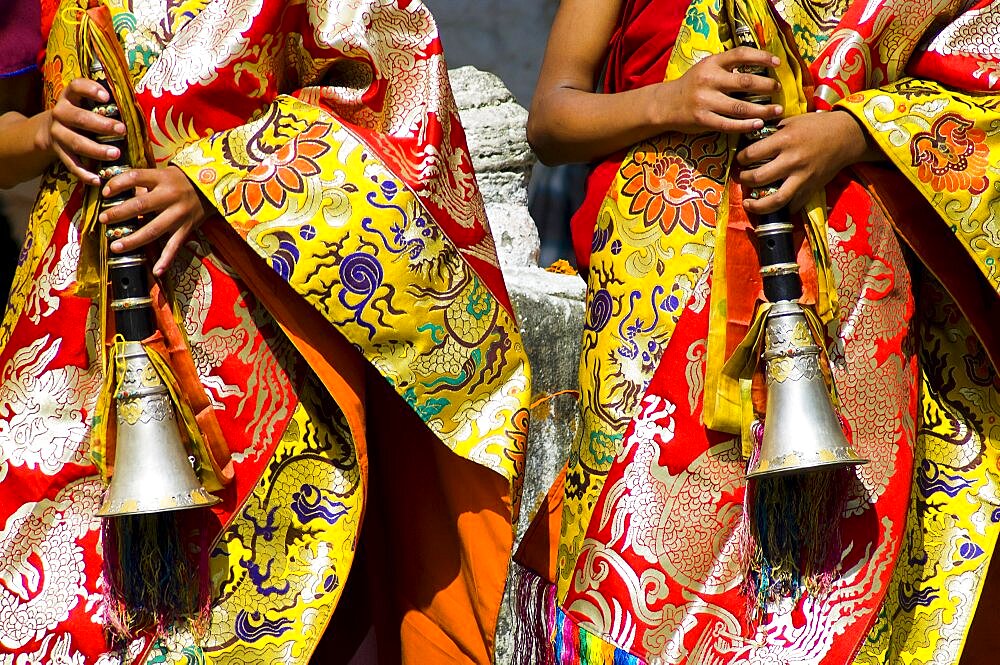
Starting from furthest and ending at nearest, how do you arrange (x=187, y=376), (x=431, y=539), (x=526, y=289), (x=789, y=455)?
(x=526, y=289), (x=431, y=539), (x=187, y=376), (x=789, y=455)

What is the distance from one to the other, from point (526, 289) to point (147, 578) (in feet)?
5.54

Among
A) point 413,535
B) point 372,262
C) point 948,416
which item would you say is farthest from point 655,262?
point 413,535

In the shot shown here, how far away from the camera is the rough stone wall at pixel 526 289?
3543mm

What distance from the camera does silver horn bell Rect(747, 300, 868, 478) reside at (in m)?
1.97

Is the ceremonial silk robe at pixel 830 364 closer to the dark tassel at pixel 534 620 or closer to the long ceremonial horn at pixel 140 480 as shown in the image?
the dark tassel at pixel 534 620

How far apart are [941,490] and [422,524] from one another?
0.84 metres

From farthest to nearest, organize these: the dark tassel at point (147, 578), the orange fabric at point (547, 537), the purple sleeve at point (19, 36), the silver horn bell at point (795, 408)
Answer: the orange fabric at point (547, 537) < the purple sleeve at point (19, 36) < the dark tassel at point (147, 578) < the silver horn bell at point (795, 408)

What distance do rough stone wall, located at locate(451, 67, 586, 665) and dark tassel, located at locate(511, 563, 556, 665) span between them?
0.63 m

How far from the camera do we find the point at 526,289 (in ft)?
11.9

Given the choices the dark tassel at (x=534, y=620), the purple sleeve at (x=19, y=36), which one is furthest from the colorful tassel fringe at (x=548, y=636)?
the purple sleeve at (x=19, y=36)

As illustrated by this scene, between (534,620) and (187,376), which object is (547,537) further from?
(187,376)

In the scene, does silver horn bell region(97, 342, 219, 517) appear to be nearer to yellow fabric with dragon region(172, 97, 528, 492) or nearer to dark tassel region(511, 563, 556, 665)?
yellow fabric with dragon region(172, 97, 528, 492)

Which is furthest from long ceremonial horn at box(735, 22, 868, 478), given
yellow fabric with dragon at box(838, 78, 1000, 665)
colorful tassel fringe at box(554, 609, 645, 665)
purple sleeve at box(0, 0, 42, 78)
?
purple sleeve at box(0, 0, 42, 78)

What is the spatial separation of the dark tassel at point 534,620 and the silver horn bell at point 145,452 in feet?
1.97
